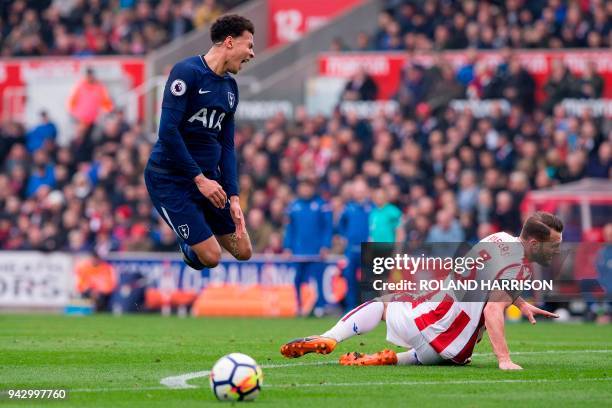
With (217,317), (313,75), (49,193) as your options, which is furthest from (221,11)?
(217,317)

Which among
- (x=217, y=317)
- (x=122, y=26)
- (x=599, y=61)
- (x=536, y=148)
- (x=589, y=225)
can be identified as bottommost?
(x=217, y=317)

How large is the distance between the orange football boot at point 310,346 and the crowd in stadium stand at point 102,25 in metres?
21.2

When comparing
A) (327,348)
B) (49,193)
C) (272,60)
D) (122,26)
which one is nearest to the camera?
(327,348)

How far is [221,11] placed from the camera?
31344 mm

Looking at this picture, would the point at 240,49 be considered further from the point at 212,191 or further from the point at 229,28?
the point at 212,191

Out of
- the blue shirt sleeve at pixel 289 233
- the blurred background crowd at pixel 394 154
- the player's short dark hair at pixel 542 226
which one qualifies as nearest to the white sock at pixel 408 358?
the player's short dark hair at pixel 542 226

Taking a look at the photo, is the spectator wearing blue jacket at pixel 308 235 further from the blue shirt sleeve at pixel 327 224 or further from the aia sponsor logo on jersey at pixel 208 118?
the aia sponsor logo on jersey at pixel 208 118

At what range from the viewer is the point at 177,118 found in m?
10.6

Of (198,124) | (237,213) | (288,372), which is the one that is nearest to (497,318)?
(288,372)

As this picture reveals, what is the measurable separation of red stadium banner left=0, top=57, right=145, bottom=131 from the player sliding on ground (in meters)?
20.1

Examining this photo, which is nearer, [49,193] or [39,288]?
[39,288]

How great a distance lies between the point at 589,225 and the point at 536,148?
203 cm

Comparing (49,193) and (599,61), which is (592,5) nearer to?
(599,61)

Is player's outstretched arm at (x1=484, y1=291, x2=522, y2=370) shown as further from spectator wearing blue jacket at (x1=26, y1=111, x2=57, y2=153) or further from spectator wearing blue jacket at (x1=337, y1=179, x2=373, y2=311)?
spectator wearing blue jacket at (x1=26, y1=111, x2=57, y2=153)
